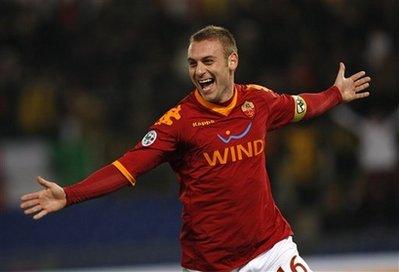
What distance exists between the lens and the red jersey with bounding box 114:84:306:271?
5.46 m

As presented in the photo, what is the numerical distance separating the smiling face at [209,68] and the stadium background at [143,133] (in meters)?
4.93

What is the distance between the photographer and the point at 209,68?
5457 mm

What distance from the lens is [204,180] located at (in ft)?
18.0

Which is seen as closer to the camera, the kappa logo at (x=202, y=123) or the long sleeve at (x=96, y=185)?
the long sleeve at (x=96, y=185)

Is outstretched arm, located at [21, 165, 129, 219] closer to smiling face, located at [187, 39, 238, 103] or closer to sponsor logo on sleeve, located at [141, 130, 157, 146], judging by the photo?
sponsor logo on sleeve, located at [141, 130, 157, 146]

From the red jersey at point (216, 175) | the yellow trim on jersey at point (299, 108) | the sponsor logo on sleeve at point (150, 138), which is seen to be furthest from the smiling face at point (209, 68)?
the yellow trim on jersey at point (299, 108)

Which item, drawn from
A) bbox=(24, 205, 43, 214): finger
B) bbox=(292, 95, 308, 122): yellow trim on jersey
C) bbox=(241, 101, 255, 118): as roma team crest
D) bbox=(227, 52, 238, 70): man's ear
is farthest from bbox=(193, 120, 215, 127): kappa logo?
bbox=(24, 205, 43, 214): finger

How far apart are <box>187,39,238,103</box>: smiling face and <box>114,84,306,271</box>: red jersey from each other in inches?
4.1

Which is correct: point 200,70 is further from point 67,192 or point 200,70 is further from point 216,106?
point 67,192

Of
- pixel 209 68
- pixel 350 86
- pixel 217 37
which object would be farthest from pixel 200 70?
pixel 350 86

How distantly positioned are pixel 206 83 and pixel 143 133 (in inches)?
204

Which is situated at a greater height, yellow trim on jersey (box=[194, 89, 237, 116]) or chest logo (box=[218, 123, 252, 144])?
yellow trim on jersey (box=[194, 89, 237, 116])

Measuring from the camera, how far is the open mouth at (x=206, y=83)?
5.48 metres

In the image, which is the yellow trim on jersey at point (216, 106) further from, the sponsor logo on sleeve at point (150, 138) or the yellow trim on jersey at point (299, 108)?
the yellow trim on jersey at point (299, 108)
